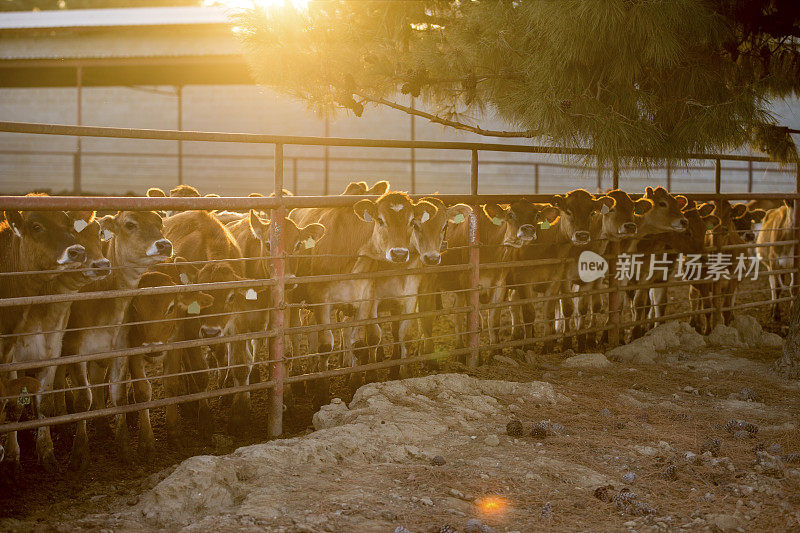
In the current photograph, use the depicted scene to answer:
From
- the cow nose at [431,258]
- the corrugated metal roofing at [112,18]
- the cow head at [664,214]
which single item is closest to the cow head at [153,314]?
the cow nose at [431,258]

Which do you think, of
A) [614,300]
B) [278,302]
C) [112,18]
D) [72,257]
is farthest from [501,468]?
[112,18]

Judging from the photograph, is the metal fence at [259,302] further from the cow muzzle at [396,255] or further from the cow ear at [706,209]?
the cow ear at [706,209]

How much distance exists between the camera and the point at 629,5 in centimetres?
548

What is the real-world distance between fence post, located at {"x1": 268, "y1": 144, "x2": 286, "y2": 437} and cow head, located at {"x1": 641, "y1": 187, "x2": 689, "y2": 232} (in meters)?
5.47

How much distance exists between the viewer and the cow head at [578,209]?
27.6ft

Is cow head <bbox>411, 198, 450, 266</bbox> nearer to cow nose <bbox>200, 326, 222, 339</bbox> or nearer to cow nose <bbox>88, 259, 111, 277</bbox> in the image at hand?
cow nose <bbox>200, 326, 222, 339</bbox>

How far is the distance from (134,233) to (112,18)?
16556mm

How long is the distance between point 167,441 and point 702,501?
3566 mm

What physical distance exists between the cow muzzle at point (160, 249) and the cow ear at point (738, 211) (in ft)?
27.2

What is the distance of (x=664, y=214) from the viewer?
9.27 m

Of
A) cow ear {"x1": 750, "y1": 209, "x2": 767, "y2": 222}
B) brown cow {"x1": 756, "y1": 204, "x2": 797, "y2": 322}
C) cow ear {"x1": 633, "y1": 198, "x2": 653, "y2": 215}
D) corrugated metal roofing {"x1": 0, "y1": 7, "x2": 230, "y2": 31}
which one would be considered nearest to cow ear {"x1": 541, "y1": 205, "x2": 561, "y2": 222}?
cow ear {"x1": 633, "y1": 198, "x2": 653, "y2": 215}

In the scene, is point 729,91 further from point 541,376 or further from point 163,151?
point 163,151

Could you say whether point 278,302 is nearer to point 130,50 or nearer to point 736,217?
point 736,217

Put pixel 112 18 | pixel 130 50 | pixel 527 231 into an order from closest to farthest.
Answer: pixel 527 231 → pixel 130 50 → pixel 112 18
